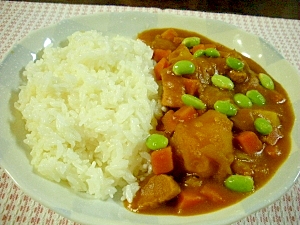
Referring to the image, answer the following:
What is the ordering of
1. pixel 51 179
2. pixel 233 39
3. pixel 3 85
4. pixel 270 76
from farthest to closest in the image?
pixel 233 39 < pixel 270 76 < pixel 3 85 < pixel 51 179

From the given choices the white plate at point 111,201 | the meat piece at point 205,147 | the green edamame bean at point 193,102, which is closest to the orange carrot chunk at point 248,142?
the meat piece at point 205,147

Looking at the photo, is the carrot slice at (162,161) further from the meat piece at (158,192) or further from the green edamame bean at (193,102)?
the green edamame bean at (193,102)

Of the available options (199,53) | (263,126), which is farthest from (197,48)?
(263,126)

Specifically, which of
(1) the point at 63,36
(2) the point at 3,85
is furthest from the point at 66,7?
(2) the point at 3,85

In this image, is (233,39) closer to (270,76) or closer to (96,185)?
(270,76)

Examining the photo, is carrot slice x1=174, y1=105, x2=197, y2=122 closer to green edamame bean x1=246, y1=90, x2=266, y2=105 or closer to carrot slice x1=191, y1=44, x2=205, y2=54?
green edamame bean x1=246, y1=90, x2=266, y2=105
